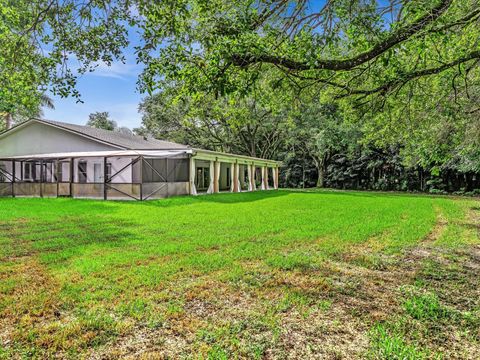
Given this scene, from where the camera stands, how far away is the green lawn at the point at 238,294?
2.70m

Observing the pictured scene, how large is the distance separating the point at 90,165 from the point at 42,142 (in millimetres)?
3793

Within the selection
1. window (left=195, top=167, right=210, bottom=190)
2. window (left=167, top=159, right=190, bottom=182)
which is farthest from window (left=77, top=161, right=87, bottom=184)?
window (left=195, top=167, right=210, bottom=190)

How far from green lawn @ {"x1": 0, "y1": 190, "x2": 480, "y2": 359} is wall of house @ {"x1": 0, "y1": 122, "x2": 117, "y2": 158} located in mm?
12710

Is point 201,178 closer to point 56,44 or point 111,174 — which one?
point 111,174

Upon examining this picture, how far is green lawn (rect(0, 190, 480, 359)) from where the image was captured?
8.84ft

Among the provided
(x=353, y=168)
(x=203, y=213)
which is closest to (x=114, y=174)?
(x=203, y=213)

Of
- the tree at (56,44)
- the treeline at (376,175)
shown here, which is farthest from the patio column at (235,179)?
the tree at (56,44)

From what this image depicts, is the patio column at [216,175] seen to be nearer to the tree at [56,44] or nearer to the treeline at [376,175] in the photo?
the treeline at [376,175]

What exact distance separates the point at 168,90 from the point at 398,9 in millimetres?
4217

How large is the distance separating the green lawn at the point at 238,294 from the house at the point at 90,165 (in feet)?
30.4

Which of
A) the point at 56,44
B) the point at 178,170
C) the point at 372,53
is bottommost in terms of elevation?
the point at 178,170

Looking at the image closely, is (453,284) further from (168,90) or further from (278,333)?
(168,90)

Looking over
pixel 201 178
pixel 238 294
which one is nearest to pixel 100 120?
pixel 201 178

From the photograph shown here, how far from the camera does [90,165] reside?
1914 centimetres
